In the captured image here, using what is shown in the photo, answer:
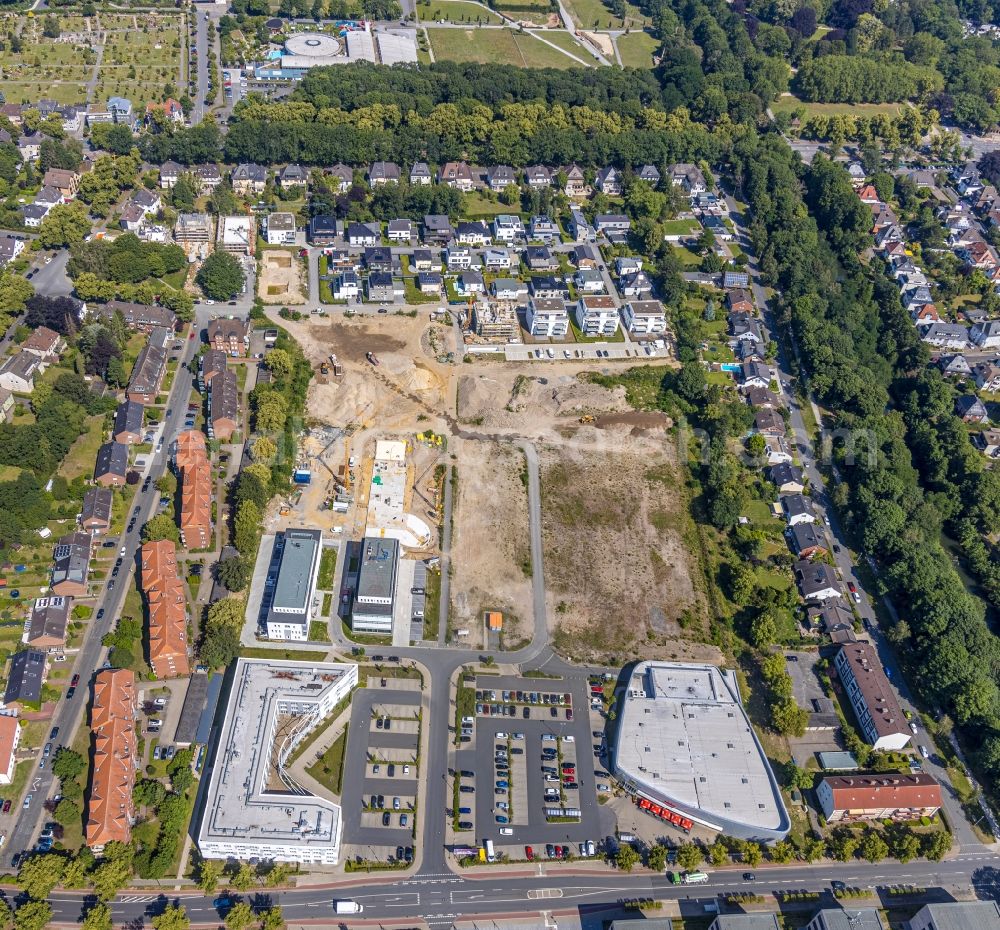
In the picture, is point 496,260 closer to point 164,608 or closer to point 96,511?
point 96,511

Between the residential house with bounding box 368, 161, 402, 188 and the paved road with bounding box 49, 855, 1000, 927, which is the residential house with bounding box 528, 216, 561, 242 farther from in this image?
the paved road with bounding box 49, 855, 1000, 927

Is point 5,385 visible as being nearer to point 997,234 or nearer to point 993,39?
point 997,234

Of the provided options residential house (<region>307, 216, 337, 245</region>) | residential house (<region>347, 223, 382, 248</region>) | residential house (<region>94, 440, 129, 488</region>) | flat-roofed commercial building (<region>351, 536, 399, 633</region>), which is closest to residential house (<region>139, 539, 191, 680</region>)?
residential house (<region>94, 440, 129, 488</region>)

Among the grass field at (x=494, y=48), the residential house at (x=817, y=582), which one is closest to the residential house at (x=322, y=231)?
the grass field at (x=494, y=48)

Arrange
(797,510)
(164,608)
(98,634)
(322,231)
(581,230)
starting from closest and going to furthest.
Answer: (164,608) → (98,634) → (797,510) → (322,231) → (581,230)

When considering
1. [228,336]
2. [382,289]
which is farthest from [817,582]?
[228,336]

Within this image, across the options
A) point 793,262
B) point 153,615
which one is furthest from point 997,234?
point 153,615
